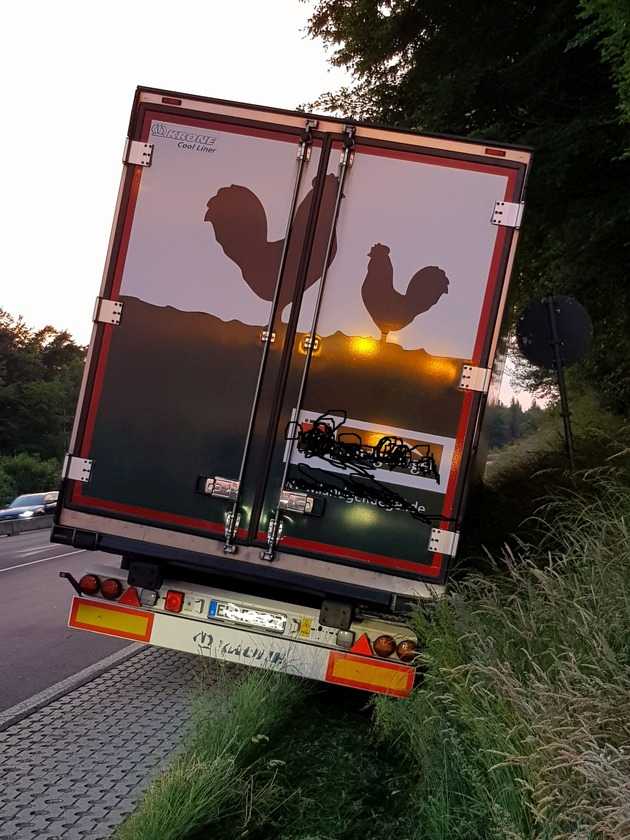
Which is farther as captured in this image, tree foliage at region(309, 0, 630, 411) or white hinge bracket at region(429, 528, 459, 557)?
tree foliage at region(309, 0, 630, 411)

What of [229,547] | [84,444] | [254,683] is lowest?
[254,683]

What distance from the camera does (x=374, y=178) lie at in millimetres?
6312

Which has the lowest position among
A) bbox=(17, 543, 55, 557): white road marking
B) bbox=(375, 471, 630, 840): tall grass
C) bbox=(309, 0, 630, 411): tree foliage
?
bbox=(17, 543, 55, 557): white road marking

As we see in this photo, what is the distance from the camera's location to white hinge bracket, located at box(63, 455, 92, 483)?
637 cm

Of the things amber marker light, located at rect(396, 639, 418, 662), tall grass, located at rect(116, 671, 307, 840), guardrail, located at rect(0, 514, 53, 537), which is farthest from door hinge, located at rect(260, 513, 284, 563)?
guardrail, located at rect(0, 514, 53, 537)

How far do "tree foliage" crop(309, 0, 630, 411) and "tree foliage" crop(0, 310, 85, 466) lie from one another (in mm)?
71839

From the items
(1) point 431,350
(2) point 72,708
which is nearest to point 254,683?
(2) point 72,708

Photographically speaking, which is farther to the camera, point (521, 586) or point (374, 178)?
point (374, 178)

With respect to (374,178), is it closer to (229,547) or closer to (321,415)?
(321,415)

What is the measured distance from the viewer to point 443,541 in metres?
6.08

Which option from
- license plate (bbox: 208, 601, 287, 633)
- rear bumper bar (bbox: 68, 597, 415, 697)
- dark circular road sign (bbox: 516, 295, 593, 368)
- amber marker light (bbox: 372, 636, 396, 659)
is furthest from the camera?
dark circular road sign (bbox: 516, 295, 593, 368)

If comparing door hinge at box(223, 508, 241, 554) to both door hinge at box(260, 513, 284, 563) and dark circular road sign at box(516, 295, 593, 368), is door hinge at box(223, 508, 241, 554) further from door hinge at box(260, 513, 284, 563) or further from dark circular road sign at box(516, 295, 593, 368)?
dark circular road sign at box(516, 295, 593, 368)

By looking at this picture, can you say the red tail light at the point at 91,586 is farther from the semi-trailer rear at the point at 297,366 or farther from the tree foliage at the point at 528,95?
the tree foliage at the point at 528,95

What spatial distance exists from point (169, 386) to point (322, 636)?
1888 millimetres
